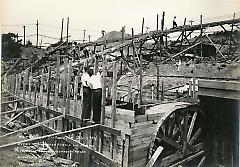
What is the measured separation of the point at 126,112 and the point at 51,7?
2.92 ft

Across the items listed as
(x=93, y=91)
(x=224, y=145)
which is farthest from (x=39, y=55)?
(x=224, y=145)

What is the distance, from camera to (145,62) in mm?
5082

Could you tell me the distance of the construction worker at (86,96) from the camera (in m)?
2.27

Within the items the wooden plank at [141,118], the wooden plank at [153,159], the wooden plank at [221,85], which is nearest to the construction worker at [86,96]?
the wooden plank at [141,118]

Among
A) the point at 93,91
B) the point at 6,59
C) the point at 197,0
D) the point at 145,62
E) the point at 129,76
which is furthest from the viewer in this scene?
the point at 145,62

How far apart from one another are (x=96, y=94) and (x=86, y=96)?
0.40 ft

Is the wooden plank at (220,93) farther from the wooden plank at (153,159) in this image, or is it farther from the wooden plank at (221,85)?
the wooden plank at (153,159)

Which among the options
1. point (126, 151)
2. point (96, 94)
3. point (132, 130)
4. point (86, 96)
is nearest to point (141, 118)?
point (132, 130)

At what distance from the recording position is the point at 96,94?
2250 mm

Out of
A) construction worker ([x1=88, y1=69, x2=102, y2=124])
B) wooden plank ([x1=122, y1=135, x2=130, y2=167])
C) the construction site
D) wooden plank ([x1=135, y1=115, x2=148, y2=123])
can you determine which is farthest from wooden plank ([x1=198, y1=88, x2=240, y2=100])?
construction worker ([x1=88, y1=69, x2=102, y2=124])

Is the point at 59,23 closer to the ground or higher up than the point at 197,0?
closer to the ground

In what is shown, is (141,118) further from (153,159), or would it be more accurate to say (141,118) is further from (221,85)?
(221,85)

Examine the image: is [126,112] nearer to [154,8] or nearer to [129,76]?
[154,8]

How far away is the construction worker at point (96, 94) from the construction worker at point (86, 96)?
0.16ft
